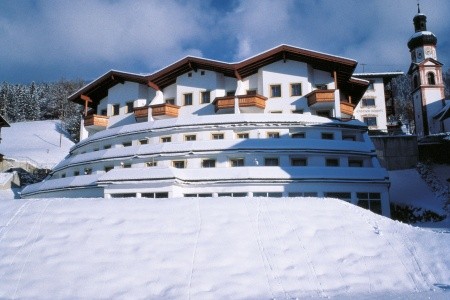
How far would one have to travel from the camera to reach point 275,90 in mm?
34719

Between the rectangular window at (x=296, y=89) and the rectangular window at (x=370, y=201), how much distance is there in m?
11.0

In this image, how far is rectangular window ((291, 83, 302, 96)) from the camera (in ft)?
112

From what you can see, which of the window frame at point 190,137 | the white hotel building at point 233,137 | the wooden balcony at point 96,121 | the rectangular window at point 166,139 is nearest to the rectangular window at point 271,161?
the white hotel building at point 233,137

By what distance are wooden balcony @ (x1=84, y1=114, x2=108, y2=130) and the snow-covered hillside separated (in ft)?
92.9

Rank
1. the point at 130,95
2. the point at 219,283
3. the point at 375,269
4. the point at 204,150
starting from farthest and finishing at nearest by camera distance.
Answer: the point at 130,95 → the point at 204,150 → the point at 375,269 → the point at 219,283

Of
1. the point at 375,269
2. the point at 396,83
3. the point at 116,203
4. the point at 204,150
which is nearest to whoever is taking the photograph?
the point at 375,269

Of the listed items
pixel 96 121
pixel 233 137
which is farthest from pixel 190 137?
pixel 96 121

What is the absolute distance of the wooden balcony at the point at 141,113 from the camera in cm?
3559

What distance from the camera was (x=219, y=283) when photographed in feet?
36.3

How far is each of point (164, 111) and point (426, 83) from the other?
1907 inches

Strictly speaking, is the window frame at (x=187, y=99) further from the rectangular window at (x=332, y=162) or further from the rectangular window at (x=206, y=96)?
the rectangular window at (x=332, y=162)

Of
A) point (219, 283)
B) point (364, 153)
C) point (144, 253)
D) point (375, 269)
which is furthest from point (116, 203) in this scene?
point (364, 153)

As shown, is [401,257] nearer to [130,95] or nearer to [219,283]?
[219,283]

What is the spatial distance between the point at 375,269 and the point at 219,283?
16.4 ft
